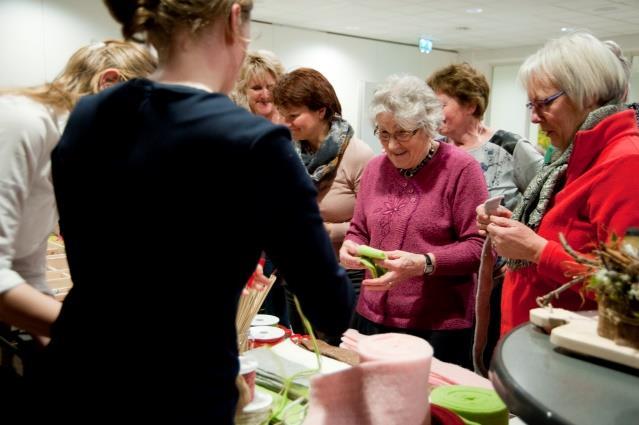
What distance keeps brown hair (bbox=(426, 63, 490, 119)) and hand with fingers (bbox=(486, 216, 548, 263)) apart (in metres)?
1.44

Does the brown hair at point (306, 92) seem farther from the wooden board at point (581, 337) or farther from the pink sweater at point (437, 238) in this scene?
the wooden board at point (581, 337)

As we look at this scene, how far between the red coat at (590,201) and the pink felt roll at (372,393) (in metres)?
0.49

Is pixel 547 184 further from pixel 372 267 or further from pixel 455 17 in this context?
pixel 455 17

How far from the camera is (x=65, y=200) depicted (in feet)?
2.70

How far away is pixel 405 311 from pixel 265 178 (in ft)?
4.37

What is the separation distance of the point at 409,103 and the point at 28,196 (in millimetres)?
1269

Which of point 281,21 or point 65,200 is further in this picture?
point 281,21

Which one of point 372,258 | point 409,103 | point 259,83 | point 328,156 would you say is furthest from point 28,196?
point 259,83

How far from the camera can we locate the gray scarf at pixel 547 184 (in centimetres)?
140

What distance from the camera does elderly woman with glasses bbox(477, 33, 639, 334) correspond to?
50.5 inches

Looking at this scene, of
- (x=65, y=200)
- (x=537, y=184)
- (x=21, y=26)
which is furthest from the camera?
(x=21, y=26)

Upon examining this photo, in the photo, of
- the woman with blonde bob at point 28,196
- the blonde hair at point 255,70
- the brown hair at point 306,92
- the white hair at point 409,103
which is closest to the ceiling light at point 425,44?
the blonde hair at point 255,70

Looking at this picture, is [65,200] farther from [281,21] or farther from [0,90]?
[281,21]

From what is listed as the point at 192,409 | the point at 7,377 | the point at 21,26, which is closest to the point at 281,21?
the point at 21,26
